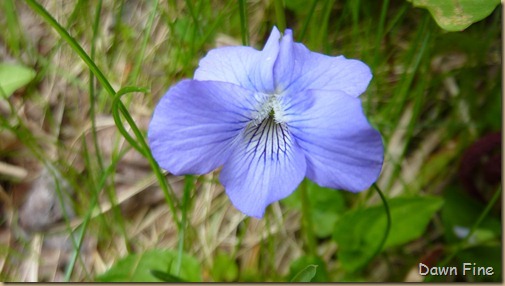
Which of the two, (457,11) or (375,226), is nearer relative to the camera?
(457,11)

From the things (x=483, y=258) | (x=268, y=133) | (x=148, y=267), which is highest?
(x=268, y=133)

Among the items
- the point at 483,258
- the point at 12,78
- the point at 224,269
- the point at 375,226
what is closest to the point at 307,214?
the point at 375,226

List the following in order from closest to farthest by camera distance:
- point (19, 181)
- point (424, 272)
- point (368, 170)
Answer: point (368, 170)
point (424, 272)
point (19, 181)

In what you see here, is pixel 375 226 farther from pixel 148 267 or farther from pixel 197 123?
pixel 197 123

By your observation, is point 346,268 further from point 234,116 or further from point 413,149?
point 234,116

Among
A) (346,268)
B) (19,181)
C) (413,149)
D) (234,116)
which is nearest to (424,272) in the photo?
(346,268)

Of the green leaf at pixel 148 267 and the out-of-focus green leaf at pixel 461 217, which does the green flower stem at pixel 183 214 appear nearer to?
the green leaf at pixel 148 267

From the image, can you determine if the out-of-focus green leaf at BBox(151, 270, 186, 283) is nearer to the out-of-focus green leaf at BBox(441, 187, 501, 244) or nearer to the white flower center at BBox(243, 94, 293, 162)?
the white flower center at BBox(243, 94, 293, 162)
